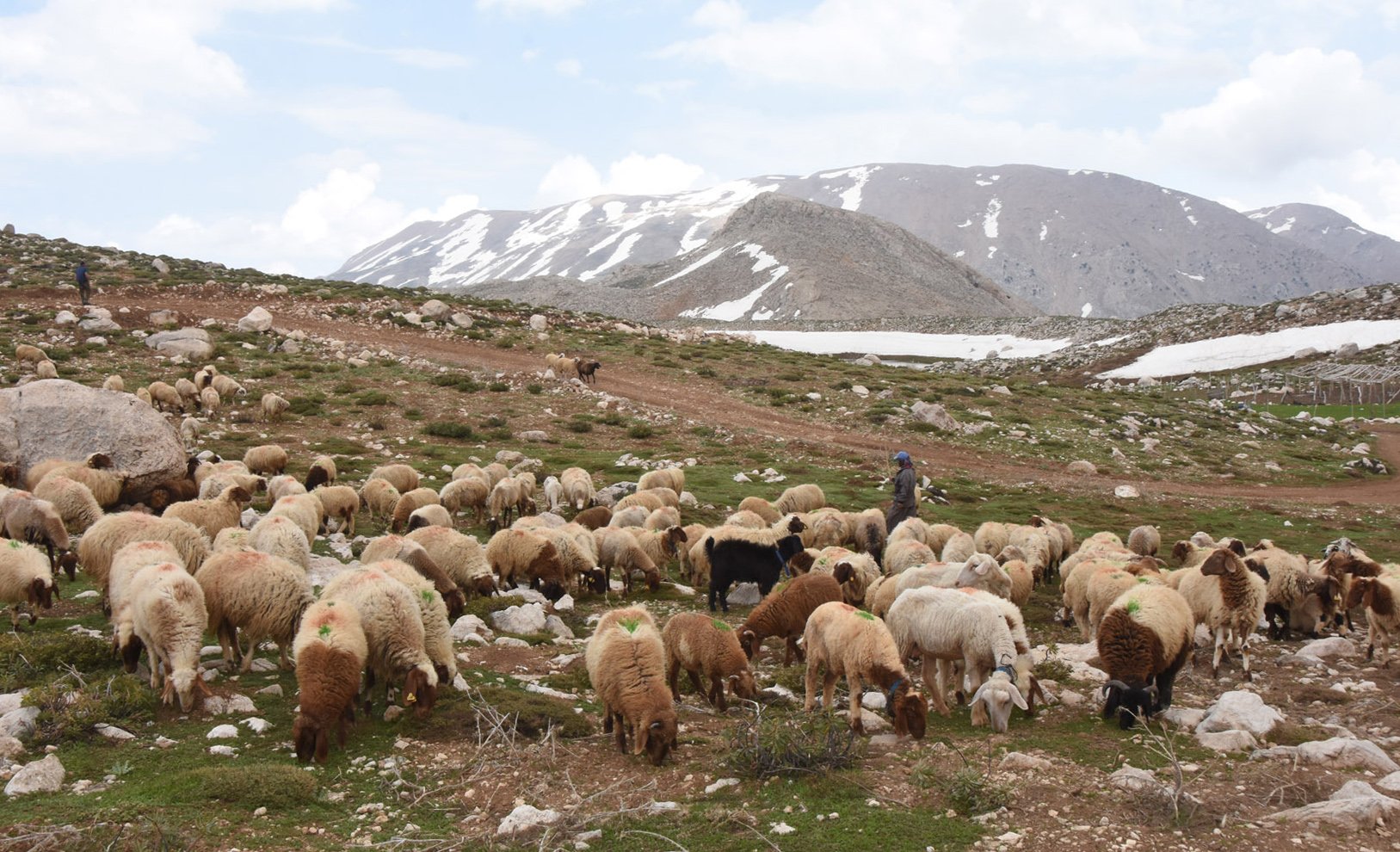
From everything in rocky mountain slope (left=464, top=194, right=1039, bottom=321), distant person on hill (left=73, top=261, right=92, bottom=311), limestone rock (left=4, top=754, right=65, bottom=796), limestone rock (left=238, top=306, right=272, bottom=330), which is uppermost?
rocky mountain slope (left=464, top=194, right=1039, bottom=321)

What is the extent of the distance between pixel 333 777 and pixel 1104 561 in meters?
10.4

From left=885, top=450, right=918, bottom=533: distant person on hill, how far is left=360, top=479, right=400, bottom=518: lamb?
10.4 meters

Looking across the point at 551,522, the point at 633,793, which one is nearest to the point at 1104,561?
the point at 633,793

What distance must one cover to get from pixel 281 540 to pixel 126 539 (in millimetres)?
1793

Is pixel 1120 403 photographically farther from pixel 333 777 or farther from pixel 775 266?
pixel 775 266

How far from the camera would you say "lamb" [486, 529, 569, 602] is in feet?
44.9

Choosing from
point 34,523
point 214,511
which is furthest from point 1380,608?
point 34,523

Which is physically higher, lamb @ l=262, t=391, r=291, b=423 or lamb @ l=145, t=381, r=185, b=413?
lamb @ l=145, t=381, r=185, b=413

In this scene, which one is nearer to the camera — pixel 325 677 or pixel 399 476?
pixel 325 677

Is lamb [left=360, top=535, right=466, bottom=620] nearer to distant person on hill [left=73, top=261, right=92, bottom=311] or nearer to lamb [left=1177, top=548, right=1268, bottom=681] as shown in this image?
lamb [left=1177, top=548, right=1268, bottom=681]

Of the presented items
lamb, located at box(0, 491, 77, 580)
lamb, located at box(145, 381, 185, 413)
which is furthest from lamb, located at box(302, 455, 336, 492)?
lamb, located at box(145, 381, 185, 413)

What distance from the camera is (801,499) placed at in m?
20.5

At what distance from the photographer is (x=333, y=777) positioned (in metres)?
7.04

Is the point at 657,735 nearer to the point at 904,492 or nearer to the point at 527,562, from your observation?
the point at 527,562
